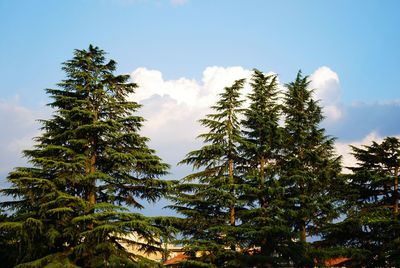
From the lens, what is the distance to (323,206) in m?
25.7

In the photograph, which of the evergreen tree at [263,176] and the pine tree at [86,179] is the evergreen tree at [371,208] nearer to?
the evergreen tree at [263,176]

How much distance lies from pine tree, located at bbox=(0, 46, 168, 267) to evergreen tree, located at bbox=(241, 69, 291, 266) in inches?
219

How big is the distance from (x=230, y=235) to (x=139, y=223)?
20.6 feet

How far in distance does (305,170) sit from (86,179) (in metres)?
14.1

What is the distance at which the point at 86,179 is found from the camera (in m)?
20.6

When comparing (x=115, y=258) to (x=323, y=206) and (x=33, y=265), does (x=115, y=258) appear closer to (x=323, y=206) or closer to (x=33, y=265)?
(x=33, y=265)

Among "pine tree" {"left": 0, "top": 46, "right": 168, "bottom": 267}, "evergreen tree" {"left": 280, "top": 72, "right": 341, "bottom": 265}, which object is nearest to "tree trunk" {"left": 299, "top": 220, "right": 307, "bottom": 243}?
"evergreen tree" {"left": 280, "top": 72, "right": 341, "bottom": 265}

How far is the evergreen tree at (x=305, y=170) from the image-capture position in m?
25.4

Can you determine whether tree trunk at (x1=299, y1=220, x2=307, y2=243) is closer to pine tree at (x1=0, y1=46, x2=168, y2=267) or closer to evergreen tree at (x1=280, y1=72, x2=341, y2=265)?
evergreen tree at (x1=280, y1=72, x2=341, y2=265)

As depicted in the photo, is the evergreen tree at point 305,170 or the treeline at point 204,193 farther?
the evergreen tree at point 305,170

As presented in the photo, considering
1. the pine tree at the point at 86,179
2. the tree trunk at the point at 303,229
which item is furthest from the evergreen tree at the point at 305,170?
the pine tree at the point at 86,179

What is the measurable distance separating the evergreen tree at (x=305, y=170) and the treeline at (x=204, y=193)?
0.09 meters

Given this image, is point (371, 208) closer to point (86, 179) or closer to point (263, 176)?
point (263, 176)

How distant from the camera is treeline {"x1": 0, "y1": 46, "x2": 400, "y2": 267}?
19.8 metres
